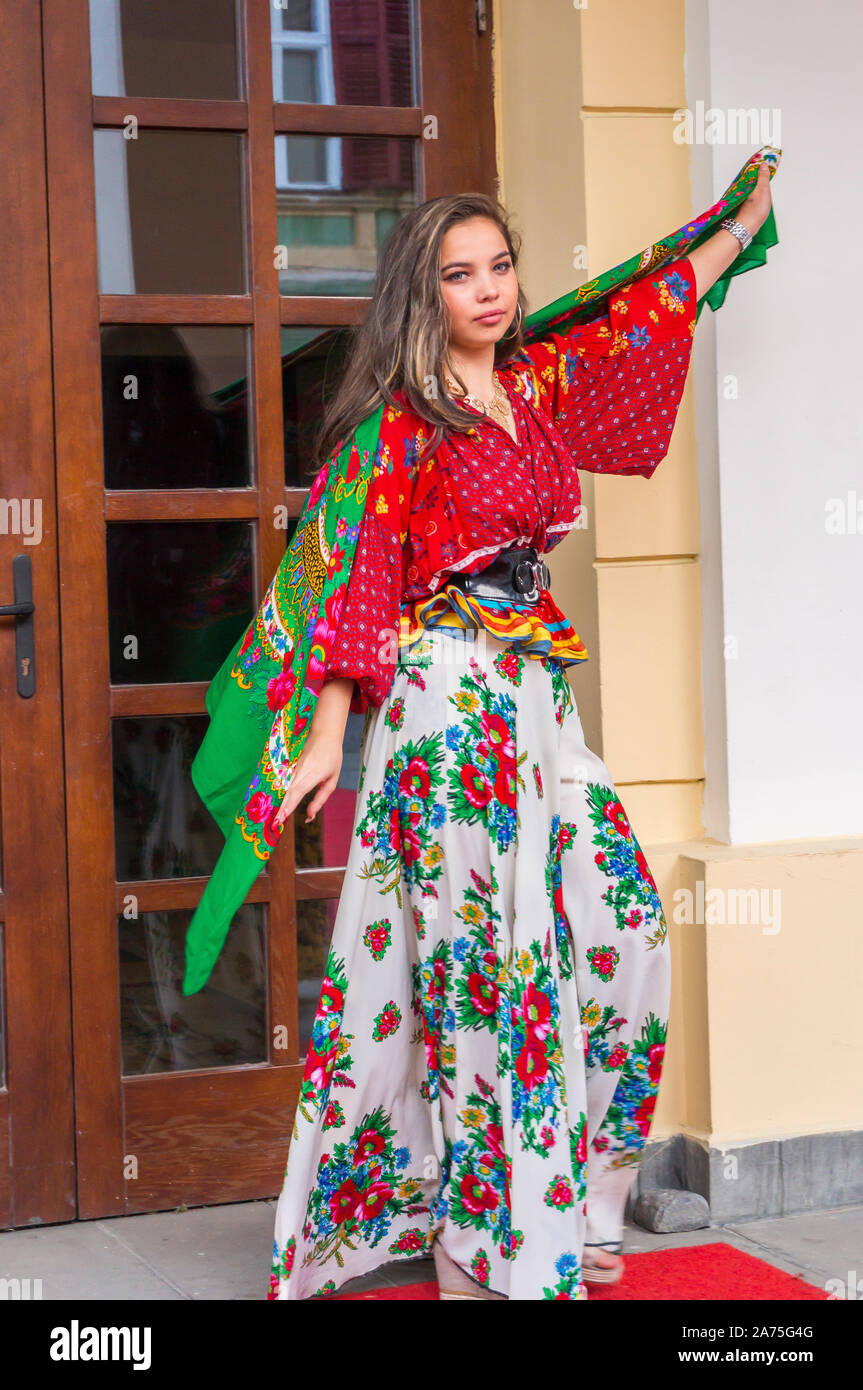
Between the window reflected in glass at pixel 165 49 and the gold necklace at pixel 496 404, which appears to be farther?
the window reflected in glass at pixel 165 49

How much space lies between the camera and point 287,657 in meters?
2.78

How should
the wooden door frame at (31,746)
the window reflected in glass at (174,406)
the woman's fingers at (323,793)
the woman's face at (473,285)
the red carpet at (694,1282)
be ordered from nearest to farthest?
the woman's fingers at (323,793), the woman's face at (473,285), the red carpet at (694,1282), the wooden door frame at (31,746), the window reflected in glass at (174,406)

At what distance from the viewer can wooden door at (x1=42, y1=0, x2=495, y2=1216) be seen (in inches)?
128

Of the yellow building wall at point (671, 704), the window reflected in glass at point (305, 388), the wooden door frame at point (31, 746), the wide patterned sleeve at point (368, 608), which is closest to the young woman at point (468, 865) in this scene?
the wide patterned sleeve at point (368, 608)

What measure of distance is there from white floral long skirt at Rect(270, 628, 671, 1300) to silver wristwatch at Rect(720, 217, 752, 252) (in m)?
0.97

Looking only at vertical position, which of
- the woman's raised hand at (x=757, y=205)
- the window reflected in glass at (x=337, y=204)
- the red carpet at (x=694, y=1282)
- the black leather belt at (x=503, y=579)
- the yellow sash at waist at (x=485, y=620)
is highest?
the window reflected in glass at (x=337, y=204)

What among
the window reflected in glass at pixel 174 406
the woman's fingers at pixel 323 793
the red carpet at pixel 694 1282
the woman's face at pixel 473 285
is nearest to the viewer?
the woman's fingers at pixel 323 793

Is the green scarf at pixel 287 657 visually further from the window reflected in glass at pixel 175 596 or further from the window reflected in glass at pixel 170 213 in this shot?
the window reflected in glass at pixel 170 213

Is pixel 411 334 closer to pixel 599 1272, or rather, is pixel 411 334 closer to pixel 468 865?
pixel 468 865

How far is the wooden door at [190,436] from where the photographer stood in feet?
10.7

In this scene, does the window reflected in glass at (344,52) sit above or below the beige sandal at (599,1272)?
above

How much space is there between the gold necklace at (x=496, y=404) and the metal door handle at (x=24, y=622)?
1061 millimetres

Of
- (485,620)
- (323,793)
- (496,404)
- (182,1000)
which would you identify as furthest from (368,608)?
(182,1000)

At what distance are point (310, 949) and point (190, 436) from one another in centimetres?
117
